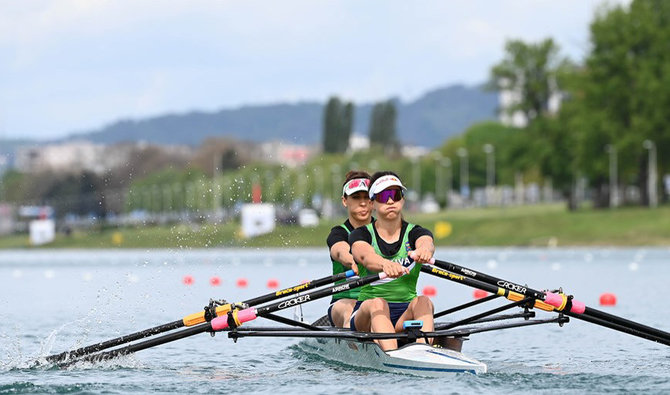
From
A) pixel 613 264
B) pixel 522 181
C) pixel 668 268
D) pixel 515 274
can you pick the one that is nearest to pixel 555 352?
pixel 515 274

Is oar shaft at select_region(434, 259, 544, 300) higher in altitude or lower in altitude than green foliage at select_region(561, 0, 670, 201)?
lower

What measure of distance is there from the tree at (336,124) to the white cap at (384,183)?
153400 mm

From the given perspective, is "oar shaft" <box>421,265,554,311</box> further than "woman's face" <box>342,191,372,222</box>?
No

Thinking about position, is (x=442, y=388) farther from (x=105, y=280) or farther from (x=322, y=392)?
(x=105, y=280)

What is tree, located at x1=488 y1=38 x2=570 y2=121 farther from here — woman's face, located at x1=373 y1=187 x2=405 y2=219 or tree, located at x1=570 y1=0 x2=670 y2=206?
woman's face, located at x1=373 y1=187 x2=405 y2=219

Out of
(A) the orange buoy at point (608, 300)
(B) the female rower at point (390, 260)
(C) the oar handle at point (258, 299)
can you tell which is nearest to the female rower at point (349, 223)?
(C) the oar handle at point (258, 299)

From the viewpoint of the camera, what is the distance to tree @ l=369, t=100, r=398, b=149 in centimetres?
19450

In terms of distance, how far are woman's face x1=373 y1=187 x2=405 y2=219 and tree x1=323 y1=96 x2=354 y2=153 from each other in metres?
154

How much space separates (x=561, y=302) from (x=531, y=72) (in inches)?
2931

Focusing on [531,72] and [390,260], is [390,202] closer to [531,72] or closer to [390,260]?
[390,260]

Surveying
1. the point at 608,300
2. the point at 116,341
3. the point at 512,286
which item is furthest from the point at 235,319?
the point at 608,300

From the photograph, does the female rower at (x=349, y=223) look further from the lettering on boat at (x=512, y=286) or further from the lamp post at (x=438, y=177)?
the lamp post at (x=438, y=177)

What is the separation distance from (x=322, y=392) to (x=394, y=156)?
164656mm

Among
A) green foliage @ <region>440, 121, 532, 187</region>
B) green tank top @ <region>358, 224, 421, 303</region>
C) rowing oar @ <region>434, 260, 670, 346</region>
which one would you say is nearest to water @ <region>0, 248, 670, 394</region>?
rowing oar @ <region>434, 260, 670, 346</region>
